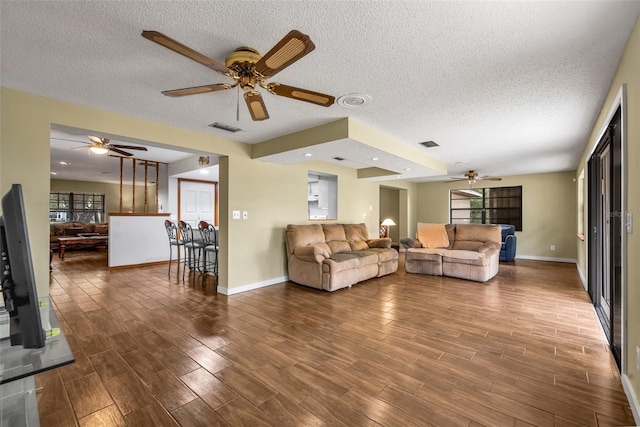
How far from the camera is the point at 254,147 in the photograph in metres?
4.48

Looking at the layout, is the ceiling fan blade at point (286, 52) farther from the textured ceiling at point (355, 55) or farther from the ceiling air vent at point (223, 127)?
the ceiling air vent at point (223, 127)

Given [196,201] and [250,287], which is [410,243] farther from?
[196,201]

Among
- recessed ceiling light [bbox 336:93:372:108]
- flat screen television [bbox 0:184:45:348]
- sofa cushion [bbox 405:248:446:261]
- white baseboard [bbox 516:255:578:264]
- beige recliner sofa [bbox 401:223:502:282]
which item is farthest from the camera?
white baseboard [bbox 516:255:578:264]

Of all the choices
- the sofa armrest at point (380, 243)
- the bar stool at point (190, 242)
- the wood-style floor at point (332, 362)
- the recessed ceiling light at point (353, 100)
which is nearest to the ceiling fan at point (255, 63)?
the recessed ceiling light at point (353, 100)

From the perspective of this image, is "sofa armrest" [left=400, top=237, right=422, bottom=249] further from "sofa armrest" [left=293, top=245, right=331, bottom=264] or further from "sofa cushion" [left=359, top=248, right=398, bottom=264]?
"sofa armrest" [left=293, top=245, right=331, bottom=264]

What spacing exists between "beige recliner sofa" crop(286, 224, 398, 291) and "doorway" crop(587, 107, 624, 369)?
287 cm

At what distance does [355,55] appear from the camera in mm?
1997

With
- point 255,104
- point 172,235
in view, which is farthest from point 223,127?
point 172,235

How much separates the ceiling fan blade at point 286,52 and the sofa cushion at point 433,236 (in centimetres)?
510

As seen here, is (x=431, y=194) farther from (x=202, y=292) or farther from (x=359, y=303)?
(x=202, y=292)

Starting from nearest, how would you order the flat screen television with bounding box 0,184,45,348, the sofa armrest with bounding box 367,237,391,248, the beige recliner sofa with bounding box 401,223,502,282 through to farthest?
the flat screen television with bounding box 0,184,45,348 → the beige recliner sofa with bounding box 401,223,502,282 → the sofa armrest with bounding box 367,237,391,248

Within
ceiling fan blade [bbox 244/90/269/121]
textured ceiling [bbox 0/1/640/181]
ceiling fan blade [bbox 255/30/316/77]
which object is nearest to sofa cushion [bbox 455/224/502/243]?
textured ceiling [bbox 0/1/640/181]

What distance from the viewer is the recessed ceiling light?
265 centimetres

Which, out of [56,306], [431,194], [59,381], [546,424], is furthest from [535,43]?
[431,194]
